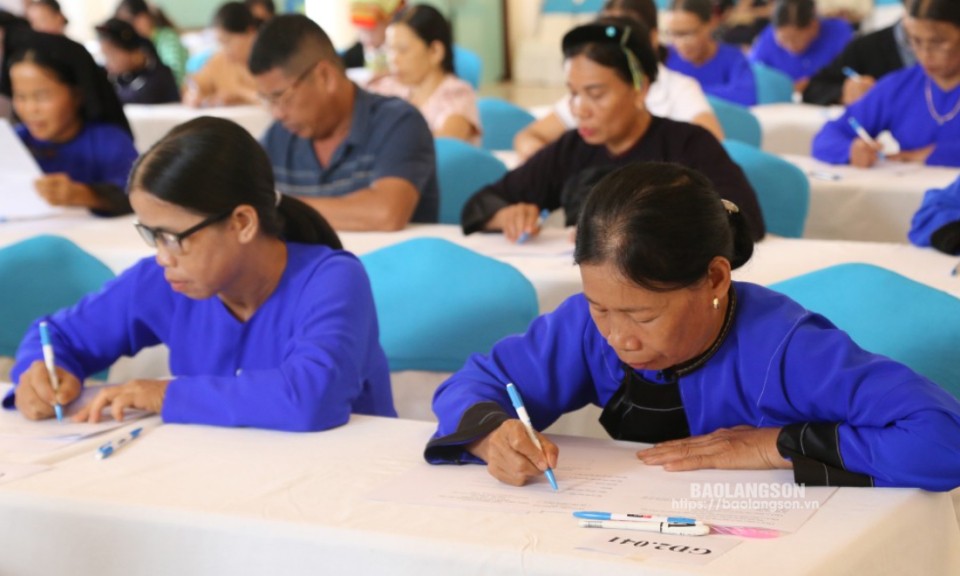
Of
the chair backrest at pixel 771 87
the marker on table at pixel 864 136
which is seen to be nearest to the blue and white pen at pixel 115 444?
the marker on table at pixel 864 136

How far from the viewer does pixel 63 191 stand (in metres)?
3.68

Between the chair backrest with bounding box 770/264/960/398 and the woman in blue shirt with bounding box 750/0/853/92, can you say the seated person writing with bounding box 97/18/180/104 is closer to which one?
A: the woman in blue shirt with bounding box 750/0/853/92

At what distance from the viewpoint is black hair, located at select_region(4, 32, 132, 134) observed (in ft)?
11.9

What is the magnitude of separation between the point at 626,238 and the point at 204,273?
80 centimetres

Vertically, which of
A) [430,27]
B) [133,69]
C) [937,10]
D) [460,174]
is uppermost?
[937,10]

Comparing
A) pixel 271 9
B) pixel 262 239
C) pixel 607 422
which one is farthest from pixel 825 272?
pixel 271 9

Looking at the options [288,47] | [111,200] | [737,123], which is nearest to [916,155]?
[737,123]

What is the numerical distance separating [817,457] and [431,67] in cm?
384

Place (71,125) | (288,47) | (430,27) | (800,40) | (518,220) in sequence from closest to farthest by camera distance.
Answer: (518,220)
(288,47)
(71,125)
(430,27)
(800,40)

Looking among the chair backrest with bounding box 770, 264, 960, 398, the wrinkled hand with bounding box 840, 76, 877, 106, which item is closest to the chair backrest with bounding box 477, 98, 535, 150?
the wrinkled hand with bounding box 840, 76, 877, 106

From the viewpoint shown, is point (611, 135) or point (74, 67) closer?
point (611, 135)

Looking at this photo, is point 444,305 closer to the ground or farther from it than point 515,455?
closer to the ground

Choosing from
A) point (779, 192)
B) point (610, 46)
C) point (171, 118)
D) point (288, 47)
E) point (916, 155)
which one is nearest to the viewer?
point (610, 46)

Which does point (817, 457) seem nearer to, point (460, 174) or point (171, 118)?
point (460, 174)
